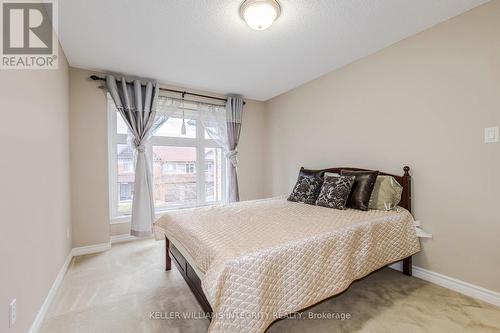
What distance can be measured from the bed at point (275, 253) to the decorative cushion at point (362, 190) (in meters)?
0.14

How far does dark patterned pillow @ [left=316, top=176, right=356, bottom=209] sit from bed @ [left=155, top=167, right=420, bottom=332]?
14 centimetres

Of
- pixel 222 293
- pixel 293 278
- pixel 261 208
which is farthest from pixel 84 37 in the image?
pixel 293 278

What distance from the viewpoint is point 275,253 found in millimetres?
1281

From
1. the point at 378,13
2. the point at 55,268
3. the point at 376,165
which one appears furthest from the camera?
the point at 376,165

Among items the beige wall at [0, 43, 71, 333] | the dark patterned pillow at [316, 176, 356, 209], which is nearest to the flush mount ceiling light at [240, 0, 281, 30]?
the beige wall at [0, 43, 71, 333]

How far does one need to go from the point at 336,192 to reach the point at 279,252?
4.39 feet

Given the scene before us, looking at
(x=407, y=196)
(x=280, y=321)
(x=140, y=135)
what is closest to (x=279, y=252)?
(x=280, y=321)

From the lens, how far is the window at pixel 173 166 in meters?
3.20

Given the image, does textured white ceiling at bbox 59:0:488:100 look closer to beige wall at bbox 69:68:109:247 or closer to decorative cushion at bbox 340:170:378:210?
beige wall at bbox 69:68:109:247

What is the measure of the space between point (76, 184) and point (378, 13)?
3.74 m

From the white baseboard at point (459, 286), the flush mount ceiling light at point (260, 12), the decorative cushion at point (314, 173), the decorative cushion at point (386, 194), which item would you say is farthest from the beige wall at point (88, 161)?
the white baseboard at point (459, 286)

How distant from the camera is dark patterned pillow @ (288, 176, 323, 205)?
2.67 metres

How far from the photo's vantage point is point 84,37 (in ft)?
7.11

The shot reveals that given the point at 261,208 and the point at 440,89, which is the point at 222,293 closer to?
the point at 261,208
